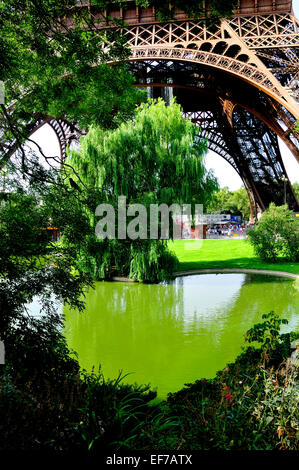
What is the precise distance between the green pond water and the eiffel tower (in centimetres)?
740

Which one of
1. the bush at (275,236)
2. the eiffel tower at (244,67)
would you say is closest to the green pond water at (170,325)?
the bush at (275,236)

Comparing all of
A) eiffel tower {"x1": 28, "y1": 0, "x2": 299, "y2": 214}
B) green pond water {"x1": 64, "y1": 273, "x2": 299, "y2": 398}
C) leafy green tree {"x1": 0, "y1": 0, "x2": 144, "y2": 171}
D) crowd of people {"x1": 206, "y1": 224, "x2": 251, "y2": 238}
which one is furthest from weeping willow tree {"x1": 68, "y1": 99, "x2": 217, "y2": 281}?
crowd of people {"x1": 206, "y1": 224, "x2": 251, "y2": 238}

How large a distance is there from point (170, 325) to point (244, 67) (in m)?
13.5

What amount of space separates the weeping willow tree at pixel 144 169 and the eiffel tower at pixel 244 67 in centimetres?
182

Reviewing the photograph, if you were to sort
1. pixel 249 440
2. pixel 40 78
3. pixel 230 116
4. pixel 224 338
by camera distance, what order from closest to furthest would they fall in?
pixel 249 440, pixel 40 78, pixel 224 338, pixel 230 116

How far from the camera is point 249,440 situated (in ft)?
8.79

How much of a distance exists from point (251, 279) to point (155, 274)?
418 cm

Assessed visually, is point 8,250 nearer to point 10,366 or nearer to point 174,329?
point 10,366

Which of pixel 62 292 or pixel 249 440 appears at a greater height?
pixel 62 292

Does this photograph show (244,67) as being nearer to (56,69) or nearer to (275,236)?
(275,236)

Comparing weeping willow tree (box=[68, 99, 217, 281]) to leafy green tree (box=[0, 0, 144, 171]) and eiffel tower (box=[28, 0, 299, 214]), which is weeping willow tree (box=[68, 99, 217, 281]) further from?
leafy green tree (box=[0, 0, 144, 171])

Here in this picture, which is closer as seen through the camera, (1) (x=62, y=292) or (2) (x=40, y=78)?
(1) (x=62, y=292)
